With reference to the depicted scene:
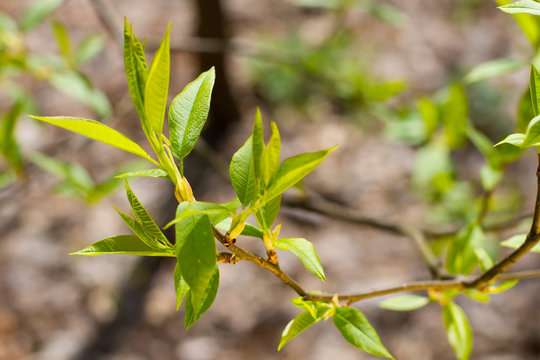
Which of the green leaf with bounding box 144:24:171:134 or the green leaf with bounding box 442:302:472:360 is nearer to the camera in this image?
the green leaf with bounding box 144:24:171:134

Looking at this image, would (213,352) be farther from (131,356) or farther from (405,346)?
(405,346)

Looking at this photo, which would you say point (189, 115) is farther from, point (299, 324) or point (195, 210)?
point (299, 324)

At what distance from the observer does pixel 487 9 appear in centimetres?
311

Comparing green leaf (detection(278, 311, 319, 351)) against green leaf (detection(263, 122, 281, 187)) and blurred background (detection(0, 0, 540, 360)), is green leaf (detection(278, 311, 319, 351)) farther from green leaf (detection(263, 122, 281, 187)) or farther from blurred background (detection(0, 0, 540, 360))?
blurred background (detection(0, 0, 540, 360))

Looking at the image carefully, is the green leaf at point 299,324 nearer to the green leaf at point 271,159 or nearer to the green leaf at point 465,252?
the green leaf at point 271,159

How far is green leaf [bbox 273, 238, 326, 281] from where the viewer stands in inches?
16.9

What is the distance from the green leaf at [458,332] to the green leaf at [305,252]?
1.12ft

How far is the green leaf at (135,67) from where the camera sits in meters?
0.37

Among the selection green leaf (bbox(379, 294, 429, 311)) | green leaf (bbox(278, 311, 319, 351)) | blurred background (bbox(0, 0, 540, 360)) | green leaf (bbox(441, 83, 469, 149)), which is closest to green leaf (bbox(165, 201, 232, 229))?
green leaf (bbox(278, 311, 319, 351))

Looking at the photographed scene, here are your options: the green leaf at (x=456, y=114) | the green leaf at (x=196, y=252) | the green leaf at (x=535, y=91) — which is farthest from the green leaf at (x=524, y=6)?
the green leaf at (x=456, y=114)

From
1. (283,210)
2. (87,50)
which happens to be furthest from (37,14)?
(283,210)

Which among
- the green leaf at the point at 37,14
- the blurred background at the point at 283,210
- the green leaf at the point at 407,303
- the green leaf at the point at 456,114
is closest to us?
the green leaf at the point at 407,303

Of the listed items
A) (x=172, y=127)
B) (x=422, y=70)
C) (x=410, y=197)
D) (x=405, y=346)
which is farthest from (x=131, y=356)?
(x=422, y=70)

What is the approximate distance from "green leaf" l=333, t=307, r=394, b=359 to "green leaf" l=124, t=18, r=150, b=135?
1.00 feet
